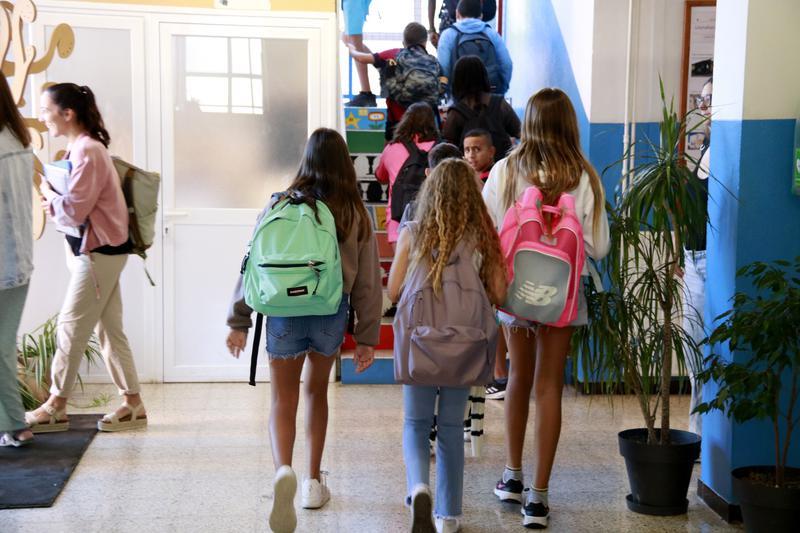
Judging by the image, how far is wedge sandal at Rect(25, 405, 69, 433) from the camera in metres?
4.71

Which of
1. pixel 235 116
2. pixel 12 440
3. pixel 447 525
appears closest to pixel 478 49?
pixel 235 116

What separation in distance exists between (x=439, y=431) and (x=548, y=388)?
49cm

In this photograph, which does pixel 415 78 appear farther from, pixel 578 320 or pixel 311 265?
pixel 311 265

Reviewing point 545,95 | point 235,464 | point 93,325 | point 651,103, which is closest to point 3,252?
point 93,325

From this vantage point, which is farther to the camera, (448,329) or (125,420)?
(125,420)

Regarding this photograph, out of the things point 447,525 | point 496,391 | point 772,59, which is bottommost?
point 496,391

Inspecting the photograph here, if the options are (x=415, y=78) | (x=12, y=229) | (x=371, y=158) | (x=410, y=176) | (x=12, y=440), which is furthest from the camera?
(x=371, y=158)

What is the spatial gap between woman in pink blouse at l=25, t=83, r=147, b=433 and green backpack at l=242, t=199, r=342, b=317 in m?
1.52

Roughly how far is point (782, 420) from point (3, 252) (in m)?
3.04

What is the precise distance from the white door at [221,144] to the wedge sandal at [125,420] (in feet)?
3.32

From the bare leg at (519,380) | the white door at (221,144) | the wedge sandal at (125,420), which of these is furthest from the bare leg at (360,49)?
the bare leg at (519,380)

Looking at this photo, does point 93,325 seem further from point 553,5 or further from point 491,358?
point 553,5

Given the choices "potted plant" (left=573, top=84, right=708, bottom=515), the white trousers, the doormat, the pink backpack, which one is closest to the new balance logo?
the pink backpack

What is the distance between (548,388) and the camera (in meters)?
3.49
